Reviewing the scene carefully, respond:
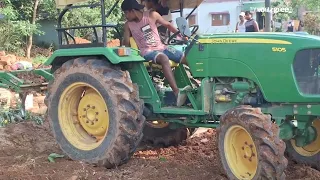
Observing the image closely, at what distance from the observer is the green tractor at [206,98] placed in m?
5.29

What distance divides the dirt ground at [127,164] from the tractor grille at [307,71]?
3.10 ft

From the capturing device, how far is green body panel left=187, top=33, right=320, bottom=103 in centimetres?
532

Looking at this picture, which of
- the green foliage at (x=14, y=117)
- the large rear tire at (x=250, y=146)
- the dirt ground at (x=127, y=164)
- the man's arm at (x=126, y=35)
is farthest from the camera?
the green foliage at (x=14, y=117)

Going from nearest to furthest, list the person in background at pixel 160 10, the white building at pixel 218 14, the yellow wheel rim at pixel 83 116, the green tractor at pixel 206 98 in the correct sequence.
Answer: the green tractor at pixel 206 98
the yellow wheel rim at pixel 83 116
the person in background at pixel 160 10
the white building at pixel 218 14

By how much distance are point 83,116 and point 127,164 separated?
87cm

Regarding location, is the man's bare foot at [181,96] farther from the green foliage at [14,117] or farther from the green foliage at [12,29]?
the green foliage at [12,29]

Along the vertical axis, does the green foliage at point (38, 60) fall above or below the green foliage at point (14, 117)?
above

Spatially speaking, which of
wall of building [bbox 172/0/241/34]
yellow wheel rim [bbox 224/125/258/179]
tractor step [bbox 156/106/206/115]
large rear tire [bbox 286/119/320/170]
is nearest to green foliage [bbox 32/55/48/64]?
tractor step [bbox 156/106/206/115]

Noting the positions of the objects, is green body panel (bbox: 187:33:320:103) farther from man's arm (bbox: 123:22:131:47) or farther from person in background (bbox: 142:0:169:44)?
person in background (bbox: 142:0:169:44)

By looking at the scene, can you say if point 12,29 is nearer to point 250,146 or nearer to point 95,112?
point 95,112

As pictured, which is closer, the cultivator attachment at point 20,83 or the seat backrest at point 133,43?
the seat backrest at point 133,43

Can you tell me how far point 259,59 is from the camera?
5523 mm

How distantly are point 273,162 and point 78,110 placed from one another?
2811 millimetres

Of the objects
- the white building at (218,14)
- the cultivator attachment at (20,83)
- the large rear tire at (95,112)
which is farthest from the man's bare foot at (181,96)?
the white building at (218,14)
